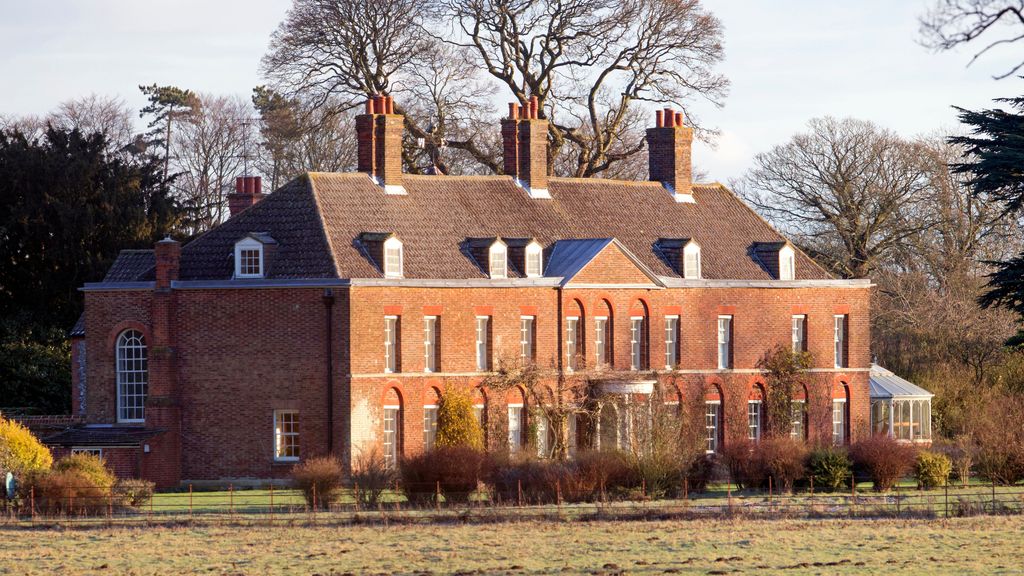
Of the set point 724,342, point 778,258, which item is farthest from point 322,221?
point 778,258

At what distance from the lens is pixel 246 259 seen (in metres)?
49.5

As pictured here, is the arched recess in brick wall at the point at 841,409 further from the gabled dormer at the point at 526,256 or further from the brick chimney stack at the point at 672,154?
the gabled dormer at the point at 526,256

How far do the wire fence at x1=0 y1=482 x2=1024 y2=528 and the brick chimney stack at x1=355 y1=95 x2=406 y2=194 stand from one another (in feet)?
39.7

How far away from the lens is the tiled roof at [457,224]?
164ft

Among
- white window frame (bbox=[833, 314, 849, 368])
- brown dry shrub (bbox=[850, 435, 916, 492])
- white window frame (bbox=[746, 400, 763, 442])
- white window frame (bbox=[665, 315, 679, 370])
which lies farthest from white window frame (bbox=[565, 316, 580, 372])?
white window frame (bbox=[833, 314, 849, 368])

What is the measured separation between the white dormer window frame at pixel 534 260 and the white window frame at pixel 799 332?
9761mm

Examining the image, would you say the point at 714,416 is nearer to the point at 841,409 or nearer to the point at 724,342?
the point at 724,342

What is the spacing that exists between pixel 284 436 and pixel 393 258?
5799 mm

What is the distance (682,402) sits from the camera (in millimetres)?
55562

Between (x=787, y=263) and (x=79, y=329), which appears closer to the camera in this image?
(x=79, y=329)

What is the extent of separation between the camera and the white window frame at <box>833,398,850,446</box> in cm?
5850

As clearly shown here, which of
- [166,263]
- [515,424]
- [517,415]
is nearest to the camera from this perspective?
[166,263]

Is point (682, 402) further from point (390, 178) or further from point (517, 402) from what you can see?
point (390, 178)

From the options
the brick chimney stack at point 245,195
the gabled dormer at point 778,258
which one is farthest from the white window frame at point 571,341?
the brick chimney stack at point 245,195
